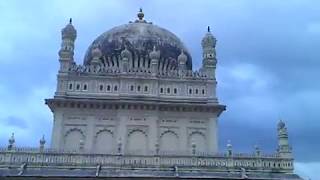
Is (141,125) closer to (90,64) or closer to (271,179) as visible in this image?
(90,64)

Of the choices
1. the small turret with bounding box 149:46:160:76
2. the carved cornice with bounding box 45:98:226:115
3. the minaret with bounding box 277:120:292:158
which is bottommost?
the minaret with bounding box 277:120:292:158

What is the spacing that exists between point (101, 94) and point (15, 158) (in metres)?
7.24

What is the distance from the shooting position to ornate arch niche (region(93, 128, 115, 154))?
27.9 m

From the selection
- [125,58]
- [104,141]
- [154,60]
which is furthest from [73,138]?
[154,60]

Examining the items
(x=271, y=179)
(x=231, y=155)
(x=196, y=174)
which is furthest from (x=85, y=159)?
(x=271, y=179)

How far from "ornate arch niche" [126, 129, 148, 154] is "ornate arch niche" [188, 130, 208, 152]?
2687 mm

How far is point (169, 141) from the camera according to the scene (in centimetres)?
2850

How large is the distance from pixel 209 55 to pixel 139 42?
4838 mm

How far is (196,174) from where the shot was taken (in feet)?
72.7

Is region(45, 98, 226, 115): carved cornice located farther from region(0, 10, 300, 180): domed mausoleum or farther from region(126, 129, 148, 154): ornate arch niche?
region(126, 129, 148, 154): ornate arch niche

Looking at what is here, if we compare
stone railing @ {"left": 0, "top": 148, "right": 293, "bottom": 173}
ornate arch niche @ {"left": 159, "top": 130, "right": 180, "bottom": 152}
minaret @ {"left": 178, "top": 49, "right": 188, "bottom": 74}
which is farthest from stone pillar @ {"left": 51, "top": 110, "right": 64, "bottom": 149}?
minaret @ {"left": 178, "top": 49, "right": 188, "bottom": 74}

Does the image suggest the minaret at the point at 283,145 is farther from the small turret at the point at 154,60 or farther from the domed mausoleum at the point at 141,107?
the small turret at the point at 154,60

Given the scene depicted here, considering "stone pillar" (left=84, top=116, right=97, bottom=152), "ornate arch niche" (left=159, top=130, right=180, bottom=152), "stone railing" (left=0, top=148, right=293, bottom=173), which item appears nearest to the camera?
"stone railing" (left=0, top=148, right=293, bottom=173)

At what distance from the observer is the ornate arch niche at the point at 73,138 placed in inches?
1096
